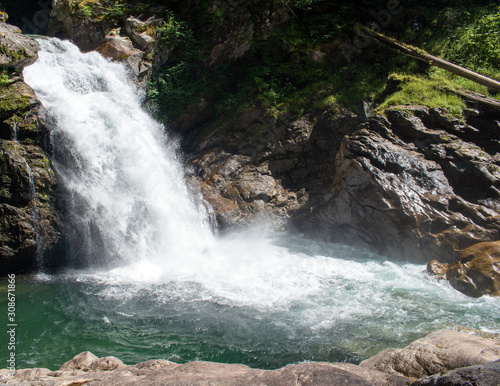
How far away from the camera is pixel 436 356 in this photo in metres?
3.41

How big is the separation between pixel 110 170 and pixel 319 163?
6.48 metres

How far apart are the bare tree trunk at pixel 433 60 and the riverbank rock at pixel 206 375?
9.71 meters

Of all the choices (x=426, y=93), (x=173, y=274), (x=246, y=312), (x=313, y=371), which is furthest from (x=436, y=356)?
(x=426, y=93)

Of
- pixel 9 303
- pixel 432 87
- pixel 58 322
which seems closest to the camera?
pixel 58 322

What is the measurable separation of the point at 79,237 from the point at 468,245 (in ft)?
31.2

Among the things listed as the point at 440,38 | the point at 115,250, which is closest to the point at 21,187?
the point at 115,250

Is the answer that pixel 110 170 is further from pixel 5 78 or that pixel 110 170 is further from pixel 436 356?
pixel 436 356

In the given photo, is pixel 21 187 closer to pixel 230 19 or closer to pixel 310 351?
pixel 310 351

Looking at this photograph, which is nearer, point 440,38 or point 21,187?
point 21,187

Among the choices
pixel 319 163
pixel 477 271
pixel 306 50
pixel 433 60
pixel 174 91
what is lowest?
pixel 477 271

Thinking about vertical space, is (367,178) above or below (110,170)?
above

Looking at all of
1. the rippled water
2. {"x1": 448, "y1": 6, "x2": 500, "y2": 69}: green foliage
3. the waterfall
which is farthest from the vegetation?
the rippled water

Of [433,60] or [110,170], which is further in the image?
[433,60]

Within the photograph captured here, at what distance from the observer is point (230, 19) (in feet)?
40.3
